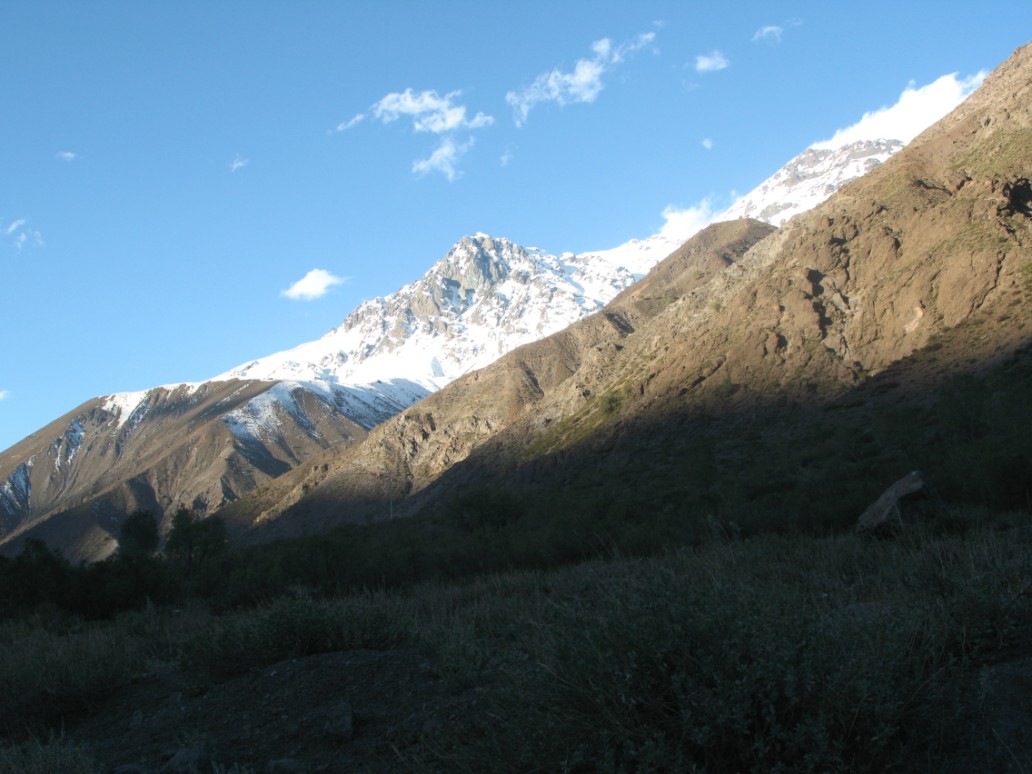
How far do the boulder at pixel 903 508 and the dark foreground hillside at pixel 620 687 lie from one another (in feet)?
15.6

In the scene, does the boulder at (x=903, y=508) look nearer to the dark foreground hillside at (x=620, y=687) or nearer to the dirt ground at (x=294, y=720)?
the dark foreground hillside at (x=620, y=687)

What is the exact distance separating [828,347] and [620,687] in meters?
49.6

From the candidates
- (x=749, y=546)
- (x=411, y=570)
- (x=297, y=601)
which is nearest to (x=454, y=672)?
(x=297, y=601)

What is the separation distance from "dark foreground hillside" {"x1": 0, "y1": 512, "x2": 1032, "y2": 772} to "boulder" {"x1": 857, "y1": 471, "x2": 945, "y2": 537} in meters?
4.77

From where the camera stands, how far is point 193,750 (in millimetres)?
5570

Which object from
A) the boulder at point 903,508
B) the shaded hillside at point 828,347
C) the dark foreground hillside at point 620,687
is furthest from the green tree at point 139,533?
the boulder at point 903,508

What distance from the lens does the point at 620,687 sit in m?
3.86

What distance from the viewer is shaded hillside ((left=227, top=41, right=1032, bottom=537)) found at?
3809cm

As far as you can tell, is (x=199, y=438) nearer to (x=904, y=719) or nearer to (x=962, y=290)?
(x=962, y=290)

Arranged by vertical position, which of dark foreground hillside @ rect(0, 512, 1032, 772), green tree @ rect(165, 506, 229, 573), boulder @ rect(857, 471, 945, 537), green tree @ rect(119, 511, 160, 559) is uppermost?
green tree @ rect(119, 511, 160, 559)

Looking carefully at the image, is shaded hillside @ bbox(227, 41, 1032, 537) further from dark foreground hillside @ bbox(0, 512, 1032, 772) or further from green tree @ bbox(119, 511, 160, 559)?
green tree @ bbox(119, 511, 160, 559)

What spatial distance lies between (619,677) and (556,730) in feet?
1.51

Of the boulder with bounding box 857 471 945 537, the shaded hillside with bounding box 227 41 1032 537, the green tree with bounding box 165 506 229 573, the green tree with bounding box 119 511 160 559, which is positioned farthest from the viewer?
the green tree with bounding box 119 511 160 559

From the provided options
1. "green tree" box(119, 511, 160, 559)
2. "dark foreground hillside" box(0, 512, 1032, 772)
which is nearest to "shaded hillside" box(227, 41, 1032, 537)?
"dark foreground hillside" box(0, 512, 1032, 772)
